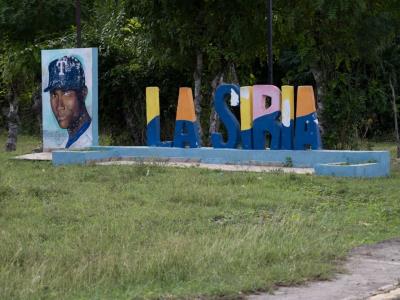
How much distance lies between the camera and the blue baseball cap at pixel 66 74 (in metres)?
19.7

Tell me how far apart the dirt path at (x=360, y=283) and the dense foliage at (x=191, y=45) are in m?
11.0

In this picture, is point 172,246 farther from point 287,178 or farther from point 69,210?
point 287,178

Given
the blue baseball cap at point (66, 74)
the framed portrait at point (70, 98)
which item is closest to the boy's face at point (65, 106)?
the framed portrait at point (70, 98)

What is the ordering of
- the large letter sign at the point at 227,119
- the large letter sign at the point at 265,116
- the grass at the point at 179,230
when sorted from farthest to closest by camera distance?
the large letter sign at the point at 227,119 < the large letter sign at the point at 265,116 < the grass at the point at 179,230

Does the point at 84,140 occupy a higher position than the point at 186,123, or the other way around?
the point at 186,123

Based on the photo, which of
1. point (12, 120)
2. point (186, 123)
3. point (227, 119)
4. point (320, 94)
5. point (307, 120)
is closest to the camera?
point (307, 120)

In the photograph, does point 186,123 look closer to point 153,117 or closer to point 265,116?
point 153,117

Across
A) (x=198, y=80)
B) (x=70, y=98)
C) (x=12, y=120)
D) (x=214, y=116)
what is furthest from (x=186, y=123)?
(x=12, y=120)

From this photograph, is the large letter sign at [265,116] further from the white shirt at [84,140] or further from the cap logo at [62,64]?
the cap logo at [62,64]

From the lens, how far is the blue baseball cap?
19686 millimetres

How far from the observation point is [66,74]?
1989cm

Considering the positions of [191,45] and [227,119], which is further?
[191,45]

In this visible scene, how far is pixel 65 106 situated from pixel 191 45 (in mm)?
3883

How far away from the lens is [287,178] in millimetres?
13930
